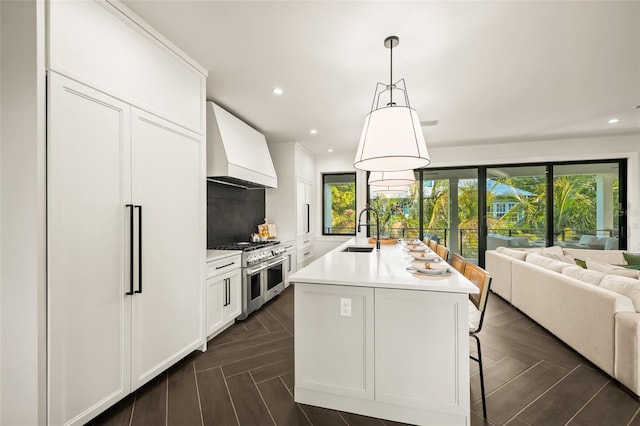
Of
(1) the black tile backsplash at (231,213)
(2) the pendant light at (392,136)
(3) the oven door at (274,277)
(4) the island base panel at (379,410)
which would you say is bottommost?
(4) the island base panel at (379,410)

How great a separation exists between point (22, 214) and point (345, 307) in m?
1.82

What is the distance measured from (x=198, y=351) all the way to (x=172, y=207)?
1381mm

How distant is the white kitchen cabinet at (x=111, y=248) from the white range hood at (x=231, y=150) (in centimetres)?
77

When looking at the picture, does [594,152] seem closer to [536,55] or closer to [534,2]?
[536,55]

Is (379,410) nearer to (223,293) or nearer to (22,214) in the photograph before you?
(223,293)

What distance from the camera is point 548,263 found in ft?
10.8

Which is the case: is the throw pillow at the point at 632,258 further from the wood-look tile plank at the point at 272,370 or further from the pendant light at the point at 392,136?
the wood-look tile plank at the point at 272,370

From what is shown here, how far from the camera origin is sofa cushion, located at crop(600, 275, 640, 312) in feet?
7.16

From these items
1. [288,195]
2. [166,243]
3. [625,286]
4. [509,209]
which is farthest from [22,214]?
[509,209]

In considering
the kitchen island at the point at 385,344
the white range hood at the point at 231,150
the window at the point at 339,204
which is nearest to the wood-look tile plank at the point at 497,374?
the kitchen island at the point at 385,344

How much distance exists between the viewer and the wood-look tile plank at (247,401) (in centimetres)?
182

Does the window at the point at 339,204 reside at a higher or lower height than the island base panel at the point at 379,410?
higher

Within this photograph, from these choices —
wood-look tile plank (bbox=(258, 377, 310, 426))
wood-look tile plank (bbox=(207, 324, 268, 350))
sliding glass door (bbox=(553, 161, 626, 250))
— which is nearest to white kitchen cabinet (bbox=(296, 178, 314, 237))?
wood-look tile plank (bbox=(207, 324, 268, 350))

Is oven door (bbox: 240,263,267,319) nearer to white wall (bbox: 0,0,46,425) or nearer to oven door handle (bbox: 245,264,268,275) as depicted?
oven door handle (bbox: 245,264,268,275)
